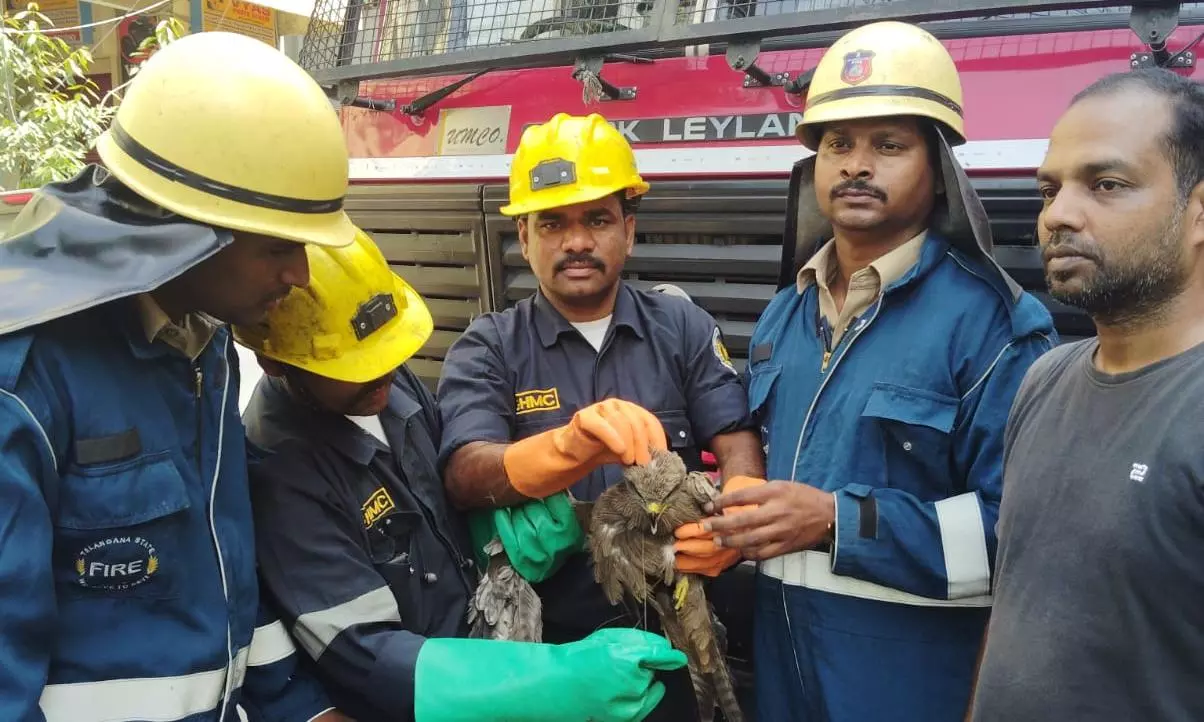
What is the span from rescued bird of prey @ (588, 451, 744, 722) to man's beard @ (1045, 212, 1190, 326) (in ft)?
2.73

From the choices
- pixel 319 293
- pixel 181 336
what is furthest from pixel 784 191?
pixel 181 336

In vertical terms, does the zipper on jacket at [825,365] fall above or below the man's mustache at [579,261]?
below

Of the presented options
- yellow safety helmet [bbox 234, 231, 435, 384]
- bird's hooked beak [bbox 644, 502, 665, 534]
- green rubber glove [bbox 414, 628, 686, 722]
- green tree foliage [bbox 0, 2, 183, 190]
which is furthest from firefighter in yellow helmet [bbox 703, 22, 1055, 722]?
green tree foliage [bbox 0, 2, 183, 190]

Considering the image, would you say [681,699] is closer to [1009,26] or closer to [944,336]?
[944,336]

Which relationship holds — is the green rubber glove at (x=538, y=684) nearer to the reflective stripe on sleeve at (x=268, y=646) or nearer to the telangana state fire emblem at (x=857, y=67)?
the reflective stripe on sleeve at (x=268, y=646)

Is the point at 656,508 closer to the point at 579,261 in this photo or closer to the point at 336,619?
the point at 336,619

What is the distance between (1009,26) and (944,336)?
4.04 ft

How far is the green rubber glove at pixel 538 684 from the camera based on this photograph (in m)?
1.58

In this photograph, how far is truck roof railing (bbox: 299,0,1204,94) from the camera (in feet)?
7.95

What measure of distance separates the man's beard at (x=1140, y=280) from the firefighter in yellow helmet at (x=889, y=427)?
1.43ft

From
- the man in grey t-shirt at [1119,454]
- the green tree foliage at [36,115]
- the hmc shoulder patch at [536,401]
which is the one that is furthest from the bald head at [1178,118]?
the green tree foliage at [36,115]

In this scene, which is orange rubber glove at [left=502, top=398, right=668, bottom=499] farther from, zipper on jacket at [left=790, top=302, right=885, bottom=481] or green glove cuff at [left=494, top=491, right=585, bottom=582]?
zipper on jacket at [left=790, top=302, right=885, bottom=481]

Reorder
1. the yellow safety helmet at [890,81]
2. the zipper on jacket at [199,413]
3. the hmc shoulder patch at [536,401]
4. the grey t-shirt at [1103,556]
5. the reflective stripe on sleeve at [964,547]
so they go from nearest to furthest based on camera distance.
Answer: the grey t-shirt at [1103,556] → the zipper on jacket at [199,413] → the reflective stripe on sleeve at [964,547] → the yellow safety helmet at [890,81] → the hmc shoulder patch at [536,401]

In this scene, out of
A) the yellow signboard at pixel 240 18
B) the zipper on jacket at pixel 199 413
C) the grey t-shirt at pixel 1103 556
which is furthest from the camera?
the yellow signboard at pixel 240 18
